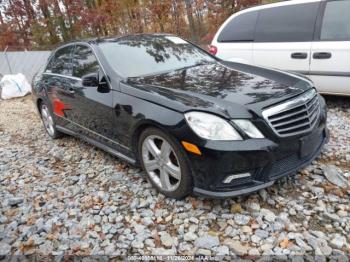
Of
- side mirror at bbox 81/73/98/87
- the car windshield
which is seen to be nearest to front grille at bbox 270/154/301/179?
the car windshield

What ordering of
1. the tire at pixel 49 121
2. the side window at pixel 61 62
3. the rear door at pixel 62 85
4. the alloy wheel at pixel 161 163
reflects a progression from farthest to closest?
1. the tire at pixel 49 121
2. the side window at pixel 61 62
3. the rear door at pixel 62 85
4. the alloy wheel at pixel 161 163

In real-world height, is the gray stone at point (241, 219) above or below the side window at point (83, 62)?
below

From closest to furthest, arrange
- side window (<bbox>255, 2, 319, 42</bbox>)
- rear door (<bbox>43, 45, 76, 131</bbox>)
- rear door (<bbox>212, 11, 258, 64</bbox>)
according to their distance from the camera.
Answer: rear door (<bbox>43, 45, 76, 131</bbox>) → side window (<bbox>255, 2, 319, 42</bbox>) → rear door (<bbox>212, 11, 258, 64</bbox>)

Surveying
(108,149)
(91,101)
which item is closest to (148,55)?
(91,101)

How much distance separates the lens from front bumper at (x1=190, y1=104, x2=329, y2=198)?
2.41 metres

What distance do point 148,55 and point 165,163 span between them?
1.48 metres

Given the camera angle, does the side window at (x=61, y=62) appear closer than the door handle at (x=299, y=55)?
Yes

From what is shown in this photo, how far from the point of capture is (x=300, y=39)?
4746mm

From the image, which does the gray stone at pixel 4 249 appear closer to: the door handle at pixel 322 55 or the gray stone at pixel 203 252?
the gray stone at pixel 203 252

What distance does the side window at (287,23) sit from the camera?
4.70 m

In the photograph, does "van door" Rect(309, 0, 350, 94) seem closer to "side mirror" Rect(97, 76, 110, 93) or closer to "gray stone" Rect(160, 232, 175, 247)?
"side mirror" Rect(97, 76, 110, 93)

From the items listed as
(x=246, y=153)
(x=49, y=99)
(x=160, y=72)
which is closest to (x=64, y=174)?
(x=49, y=99)

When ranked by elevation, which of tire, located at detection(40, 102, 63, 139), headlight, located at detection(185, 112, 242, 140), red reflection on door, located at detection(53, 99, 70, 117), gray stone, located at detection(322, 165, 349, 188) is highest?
headlight, located at detection(185, 112, 242, 140)

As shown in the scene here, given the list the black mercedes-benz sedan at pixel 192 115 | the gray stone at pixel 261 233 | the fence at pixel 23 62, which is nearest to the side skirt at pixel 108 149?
the black mercedes-benz sedan at pixel 192 115
